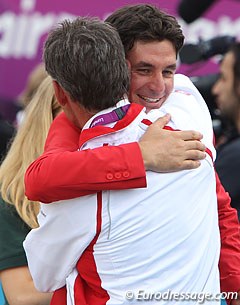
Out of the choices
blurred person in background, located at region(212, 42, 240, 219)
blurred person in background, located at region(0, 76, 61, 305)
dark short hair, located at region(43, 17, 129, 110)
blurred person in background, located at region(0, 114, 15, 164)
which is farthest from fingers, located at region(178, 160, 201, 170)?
blurred person in background, located at region(0, 114, 15, 164)

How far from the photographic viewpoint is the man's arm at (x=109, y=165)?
1.70 m

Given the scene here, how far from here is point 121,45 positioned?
1.76 metres

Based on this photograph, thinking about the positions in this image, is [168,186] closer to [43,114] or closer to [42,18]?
[43,114]

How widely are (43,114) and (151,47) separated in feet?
2.39

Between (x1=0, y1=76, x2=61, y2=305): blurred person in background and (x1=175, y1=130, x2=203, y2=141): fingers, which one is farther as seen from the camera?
(x1=0, y1=76, x2=61, y2=305): blurred person in background

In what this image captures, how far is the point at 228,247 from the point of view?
1.98 metres

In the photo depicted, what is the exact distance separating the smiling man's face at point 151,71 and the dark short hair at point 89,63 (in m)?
0.15

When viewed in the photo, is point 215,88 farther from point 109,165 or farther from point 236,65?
point 109,165

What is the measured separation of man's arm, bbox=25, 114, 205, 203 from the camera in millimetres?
1697

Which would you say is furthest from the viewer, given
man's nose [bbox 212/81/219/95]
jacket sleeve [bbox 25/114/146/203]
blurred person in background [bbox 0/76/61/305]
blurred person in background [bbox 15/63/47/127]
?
man's nose [bbox 212/81/219/95]

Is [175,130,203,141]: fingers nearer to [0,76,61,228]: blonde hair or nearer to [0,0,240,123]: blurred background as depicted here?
[0,76,61,228]: blonde hair

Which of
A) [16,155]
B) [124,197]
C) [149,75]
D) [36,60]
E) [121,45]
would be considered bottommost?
[36,60]

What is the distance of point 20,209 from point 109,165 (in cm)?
72

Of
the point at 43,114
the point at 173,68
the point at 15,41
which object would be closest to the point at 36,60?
the point at 15,41
